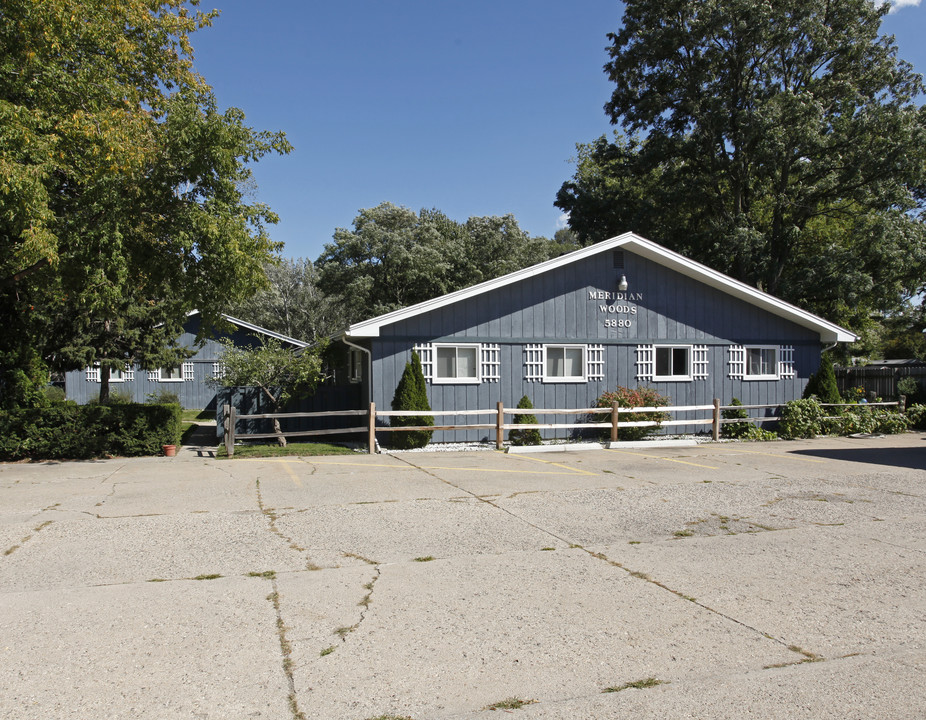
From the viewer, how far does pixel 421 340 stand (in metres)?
16.9

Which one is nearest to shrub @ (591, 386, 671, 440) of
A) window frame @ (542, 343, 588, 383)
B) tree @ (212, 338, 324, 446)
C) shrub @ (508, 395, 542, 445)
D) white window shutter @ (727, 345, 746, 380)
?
window frame @ (542, 343, 588, 383)

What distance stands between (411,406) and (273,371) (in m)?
3.53

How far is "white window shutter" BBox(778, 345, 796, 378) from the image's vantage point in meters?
20.1

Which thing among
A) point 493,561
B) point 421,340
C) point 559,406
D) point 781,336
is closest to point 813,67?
point 781,336

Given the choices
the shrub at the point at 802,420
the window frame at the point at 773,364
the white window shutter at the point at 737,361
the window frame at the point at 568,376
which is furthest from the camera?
the window frame at the point at 773,364

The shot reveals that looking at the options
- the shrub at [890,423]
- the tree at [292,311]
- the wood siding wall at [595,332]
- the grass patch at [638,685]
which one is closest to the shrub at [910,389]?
the shrub at [890,423]

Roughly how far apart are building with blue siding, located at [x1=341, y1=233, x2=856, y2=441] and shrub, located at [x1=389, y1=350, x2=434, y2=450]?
40 centimetres

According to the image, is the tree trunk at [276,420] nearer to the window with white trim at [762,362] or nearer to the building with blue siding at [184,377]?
the building with blue siding at [184,377]

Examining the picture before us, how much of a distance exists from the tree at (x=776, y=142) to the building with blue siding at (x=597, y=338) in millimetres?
8263

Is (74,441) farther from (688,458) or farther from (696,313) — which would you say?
(696,313)

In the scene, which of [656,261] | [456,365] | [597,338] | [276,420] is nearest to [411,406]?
[456,365]

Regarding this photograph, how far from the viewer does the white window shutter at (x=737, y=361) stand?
64.1ft

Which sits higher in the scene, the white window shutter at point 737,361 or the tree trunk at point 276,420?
the white window shutter at point 737,361

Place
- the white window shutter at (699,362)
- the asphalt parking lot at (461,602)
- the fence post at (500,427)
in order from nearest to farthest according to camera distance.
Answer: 1. the asphalt parking lot at (461,602)
2. the fence post at (500,427)
3. the white window shutter at (699,362)
